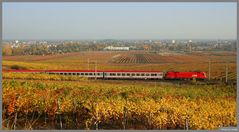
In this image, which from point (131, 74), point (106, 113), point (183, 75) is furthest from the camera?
point (183, 75)

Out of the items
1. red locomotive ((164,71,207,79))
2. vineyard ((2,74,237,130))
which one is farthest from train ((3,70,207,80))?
vineyard ((2,74,237,130))

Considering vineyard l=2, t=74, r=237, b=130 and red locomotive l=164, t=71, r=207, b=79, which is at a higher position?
red locomotive l=164, t=71, r=207, b=79

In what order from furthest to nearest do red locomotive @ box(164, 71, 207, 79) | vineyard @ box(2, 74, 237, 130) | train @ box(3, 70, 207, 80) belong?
red locomotive @ box(164, 71, 207, 79), train @ box(3, 70, 207, 80), vineyard @ box(2, 74, 237, 130)

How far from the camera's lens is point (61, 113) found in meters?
5.78

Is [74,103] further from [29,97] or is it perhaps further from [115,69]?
[115,69]

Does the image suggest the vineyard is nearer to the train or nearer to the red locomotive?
the train

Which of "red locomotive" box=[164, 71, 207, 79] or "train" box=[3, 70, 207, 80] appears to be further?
"red locomotive" box=[164, 71, 207, 79]

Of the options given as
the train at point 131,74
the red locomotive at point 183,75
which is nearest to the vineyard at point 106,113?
the train at point 131,74

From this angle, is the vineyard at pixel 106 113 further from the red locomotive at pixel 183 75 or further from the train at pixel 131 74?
the red locomotive at pixel 183 75

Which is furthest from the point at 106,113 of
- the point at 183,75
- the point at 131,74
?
the point at 183,75

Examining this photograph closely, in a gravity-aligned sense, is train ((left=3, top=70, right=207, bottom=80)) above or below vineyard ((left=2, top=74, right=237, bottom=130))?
above

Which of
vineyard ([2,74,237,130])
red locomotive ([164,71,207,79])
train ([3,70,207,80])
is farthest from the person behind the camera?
red locomotive ([164,71,207,79])

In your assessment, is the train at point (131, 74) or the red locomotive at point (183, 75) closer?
the train at point (131, 74)

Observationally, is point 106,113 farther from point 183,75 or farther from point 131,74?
point 183,75
